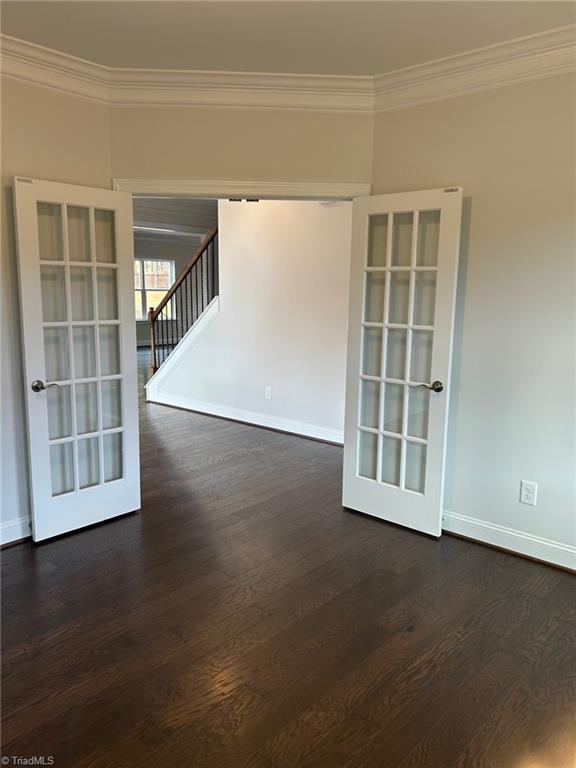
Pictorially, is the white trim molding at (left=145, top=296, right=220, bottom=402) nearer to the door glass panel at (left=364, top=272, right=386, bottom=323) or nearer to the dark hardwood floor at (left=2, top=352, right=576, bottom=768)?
the door glass panel at (left=364, top=272, right=386, bottom=323)

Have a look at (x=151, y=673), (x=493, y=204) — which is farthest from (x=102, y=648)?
(x=493, y=204)

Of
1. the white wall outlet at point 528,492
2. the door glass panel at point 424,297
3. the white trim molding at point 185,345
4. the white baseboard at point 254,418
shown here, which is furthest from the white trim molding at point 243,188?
the white trim molding at point 185,345

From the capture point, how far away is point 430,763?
173 cm

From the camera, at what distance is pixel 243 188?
3336 mm

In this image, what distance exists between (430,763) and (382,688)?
34 centimetres

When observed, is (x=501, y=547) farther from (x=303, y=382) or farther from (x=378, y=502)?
(x=303, y=382)

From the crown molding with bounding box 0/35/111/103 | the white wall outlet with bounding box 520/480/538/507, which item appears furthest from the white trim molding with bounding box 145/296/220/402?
the white wall outlet with bounding box 520/480/538/507

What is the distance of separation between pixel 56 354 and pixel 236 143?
1.69 metres

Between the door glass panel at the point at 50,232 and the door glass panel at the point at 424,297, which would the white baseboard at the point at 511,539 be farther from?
the door glass panel at the point at 50,232

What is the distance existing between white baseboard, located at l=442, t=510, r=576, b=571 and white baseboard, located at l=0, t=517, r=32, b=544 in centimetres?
252

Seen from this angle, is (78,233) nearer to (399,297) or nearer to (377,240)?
(377,240)

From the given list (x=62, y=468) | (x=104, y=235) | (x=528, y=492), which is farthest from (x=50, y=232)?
(x=528, y=492)

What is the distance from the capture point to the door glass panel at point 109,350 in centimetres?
337

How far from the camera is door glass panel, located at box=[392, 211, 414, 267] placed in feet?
10.7
